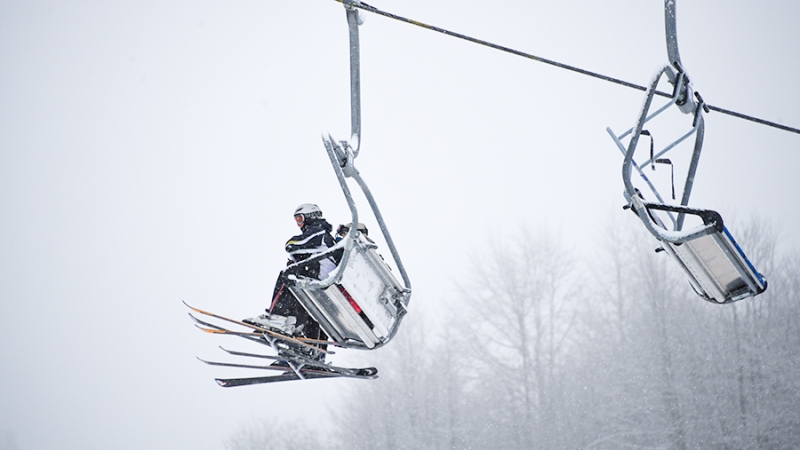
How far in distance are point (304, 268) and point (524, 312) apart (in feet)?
67.2

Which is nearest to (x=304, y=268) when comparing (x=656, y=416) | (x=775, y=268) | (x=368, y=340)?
(x=368, y=340)

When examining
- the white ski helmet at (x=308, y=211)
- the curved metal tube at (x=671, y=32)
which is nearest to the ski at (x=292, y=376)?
the white ski helmet at (x=308, y=211)

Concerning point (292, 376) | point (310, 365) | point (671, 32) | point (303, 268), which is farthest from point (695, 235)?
point (292, 376)

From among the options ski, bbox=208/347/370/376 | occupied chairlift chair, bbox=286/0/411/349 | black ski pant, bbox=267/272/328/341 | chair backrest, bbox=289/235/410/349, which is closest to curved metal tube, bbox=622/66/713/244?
occupied chairlift chair, bbox=286/0/411/349

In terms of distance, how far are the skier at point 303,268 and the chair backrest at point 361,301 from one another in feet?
0.88

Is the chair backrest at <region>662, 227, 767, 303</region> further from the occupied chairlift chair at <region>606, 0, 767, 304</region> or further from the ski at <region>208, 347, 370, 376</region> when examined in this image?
the ski at <region>208, 347, 370, 376</region>

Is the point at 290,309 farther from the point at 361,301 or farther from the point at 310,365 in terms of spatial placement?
the point at 361,301

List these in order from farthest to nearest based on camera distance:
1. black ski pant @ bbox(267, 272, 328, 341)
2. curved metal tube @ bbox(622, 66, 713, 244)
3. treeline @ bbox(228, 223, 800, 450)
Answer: treeline @ bbox(228, 223, 800, 450) < black ski pant @ bbox(267, 272, 328, 341) < curved metal tube @ bbox(622, 66, 713, 244)

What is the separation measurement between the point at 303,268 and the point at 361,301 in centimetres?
58

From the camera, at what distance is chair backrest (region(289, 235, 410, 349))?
482 centimetres

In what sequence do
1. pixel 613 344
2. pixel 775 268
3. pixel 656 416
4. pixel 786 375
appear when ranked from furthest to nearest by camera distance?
pixel 613 344, pixel 775 268, pixel 656 416, pixel 786 375

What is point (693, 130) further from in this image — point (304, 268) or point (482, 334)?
point (482, 334)

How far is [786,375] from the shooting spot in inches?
751

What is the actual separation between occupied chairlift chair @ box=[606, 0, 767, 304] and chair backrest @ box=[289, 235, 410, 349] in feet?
6.33
